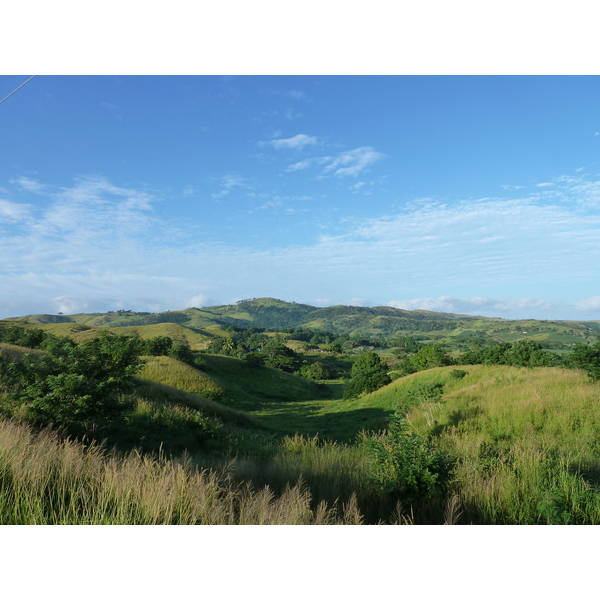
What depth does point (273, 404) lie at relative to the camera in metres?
44.4

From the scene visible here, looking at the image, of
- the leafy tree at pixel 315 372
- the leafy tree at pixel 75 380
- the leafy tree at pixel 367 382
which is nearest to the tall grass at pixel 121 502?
the leafy tree at pixel 75 380

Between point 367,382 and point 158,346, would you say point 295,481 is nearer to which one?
point 367,382

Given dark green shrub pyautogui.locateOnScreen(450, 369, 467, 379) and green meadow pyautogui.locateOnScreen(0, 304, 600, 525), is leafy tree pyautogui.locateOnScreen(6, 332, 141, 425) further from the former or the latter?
dark green shrub pyautogui.locateOnScreen(450, 369, 467, 379)

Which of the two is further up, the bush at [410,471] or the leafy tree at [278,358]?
the bush at [410,471]

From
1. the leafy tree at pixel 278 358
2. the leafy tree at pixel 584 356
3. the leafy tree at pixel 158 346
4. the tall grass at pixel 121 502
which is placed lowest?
the leafy tree at pixel 278 358

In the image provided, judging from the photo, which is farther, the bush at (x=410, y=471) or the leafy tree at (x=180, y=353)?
the leafy tree at (x=180, y=353)

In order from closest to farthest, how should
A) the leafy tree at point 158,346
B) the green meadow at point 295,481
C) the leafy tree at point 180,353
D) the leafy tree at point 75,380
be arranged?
the green meadow at point 295,481
the leafy tree at point 75,380
the leafy tree at point 158,346
the leafy tree at point 180,353

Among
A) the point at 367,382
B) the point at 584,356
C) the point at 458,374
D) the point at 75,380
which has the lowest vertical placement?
the point at 367,382

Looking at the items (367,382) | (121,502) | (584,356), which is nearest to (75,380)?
(121,502)

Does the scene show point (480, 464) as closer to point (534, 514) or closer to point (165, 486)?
point (534, 514)

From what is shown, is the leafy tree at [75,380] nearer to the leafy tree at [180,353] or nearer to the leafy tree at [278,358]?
the leafy tree at [180,353]

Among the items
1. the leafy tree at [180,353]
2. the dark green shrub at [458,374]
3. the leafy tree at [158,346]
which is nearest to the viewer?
the dark green shrub at [458,374]

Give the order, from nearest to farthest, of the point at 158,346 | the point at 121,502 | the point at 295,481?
the point at 121,502 → the point at 295,481 → the point at 158,346
